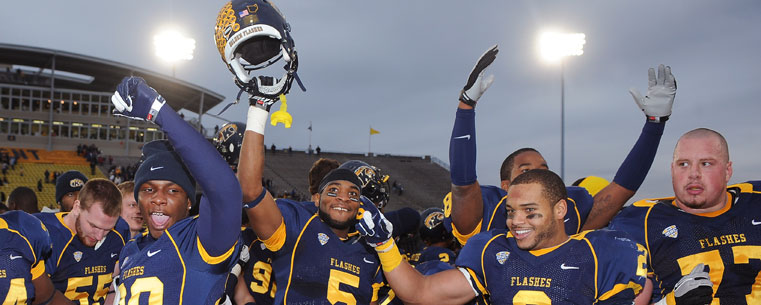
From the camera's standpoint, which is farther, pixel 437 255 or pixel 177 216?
pixel 437 255

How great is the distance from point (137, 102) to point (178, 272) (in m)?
0.90

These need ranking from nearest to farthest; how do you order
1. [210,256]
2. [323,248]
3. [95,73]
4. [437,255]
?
[210,256] → [323,248] → [437,255] → [95,73]

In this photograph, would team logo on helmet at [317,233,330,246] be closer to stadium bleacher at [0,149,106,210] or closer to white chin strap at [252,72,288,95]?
white chin strap at [252,72,288,95]

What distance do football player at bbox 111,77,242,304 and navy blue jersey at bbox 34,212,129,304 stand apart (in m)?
1.74

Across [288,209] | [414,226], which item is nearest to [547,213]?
[288,209]

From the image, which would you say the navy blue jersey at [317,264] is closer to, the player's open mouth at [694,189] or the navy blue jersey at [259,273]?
the navy blue jersey at [259,273]

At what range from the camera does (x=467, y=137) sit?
3.91m

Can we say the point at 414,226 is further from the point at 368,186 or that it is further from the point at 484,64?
the point at 484,64

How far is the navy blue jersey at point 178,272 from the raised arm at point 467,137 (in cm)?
180

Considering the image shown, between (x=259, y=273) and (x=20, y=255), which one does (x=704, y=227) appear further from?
(x=20, y=255)

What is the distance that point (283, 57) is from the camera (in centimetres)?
316

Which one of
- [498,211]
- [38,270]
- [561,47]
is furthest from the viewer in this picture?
[561,47]

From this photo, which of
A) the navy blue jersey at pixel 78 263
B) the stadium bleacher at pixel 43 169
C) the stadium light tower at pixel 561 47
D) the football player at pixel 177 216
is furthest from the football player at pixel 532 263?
the stadium bleacher at pixel 43 169

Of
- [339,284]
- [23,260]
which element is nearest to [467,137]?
[339,284]
